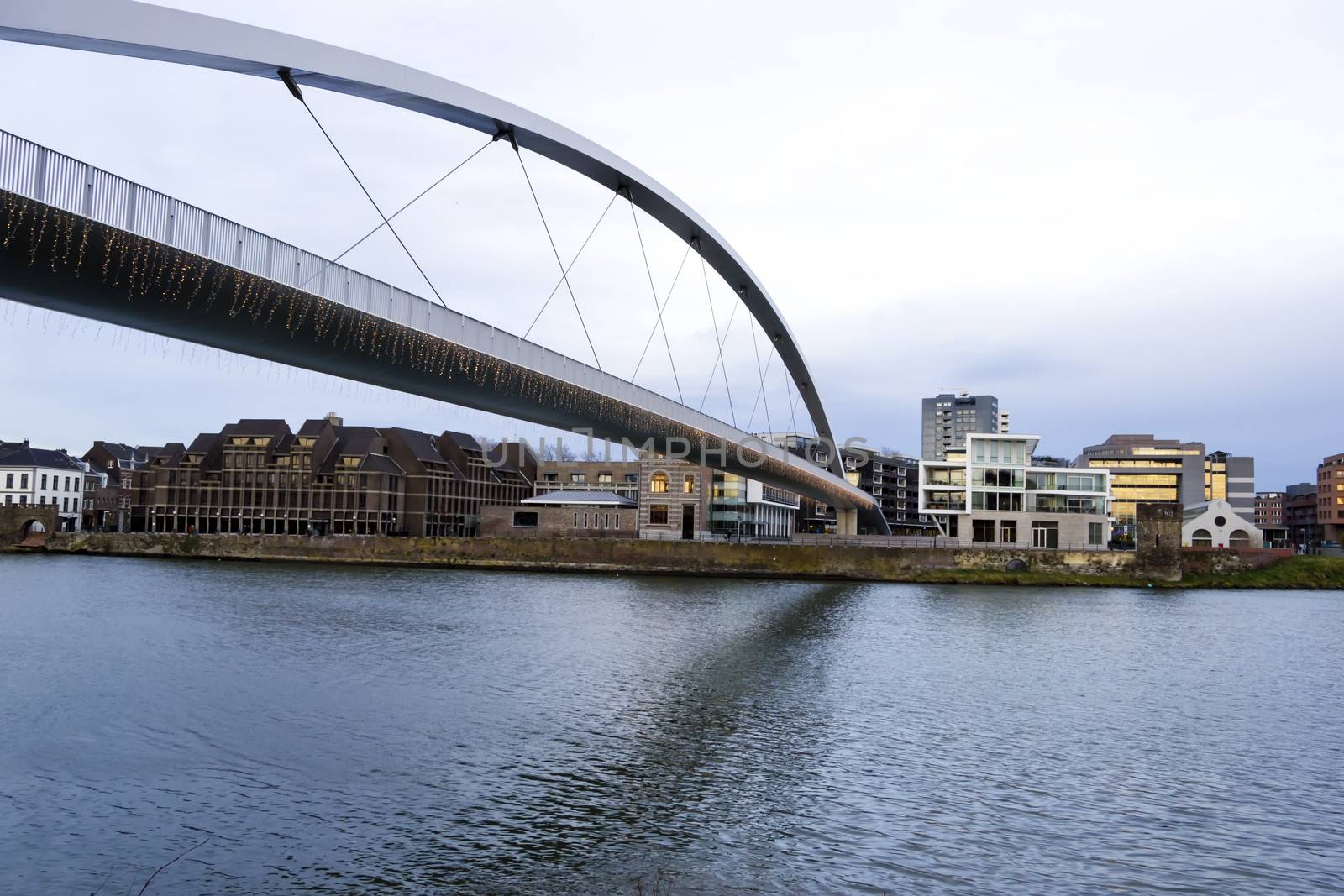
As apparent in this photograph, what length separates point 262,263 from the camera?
59.3ft

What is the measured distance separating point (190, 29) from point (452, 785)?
12.0m

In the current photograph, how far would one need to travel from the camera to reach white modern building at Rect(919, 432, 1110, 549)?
79188 mm

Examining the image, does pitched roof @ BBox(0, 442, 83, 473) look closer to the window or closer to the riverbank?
the riverbank

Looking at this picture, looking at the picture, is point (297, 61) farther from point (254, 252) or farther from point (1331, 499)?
point (1331, 499)

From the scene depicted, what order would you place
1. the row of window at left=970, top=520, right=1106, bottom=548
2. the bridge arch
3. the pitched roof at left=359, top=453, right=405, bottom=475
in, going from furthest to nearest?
the pitched roof at left=359, top=453, right=405, bottom=475
the row of window at left=970, top=520, right=1106, bottom=548
the bridge arch

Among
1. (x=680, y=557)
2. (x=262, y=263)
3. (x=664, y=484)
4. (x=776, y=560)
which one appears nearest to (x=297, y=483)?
(x=664, y=484)

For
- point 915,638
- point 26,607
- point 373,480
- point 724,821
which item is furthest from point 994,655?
point 373,480

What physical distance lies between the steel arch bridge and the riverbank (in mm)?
38026

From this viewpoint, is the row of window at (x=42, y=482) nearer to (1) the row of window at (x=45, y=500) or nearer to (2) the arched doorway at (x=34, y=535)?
(1) the row of window at (x=45, y=500)

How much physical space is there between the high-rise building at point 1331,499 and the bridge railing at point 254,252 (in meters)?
150

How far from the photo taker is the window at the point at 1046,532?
79.2m

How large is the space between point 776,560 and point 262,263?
177 ft

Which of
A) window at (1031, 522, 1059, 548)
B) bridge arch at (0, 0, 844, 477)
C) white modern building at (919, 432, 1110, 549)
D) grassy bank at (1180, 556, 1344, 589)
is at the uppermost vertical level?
bridge arch at (0, 0, 844, 477)

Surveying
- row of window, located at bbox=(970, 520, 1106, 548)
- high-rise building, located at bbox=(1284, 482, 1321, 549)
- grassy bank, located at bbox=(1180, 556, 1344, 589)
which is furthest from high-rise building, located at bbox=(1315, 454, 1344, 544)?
row of window, located at bbox=(970, 520, 1106, 548)
